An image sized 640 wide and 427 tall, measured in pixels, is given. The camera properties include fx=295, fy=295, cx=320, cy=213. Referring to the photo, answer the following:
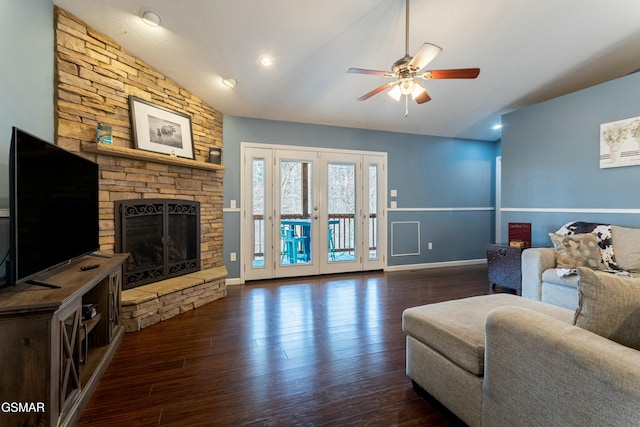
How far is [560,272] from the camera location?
2.85 m

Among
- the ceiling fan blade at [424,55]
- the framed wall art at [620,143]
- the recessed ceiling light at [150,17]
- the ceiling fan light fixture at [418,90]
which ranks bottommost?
the framed wall art at [620,143]

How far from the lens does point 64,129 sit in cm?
243

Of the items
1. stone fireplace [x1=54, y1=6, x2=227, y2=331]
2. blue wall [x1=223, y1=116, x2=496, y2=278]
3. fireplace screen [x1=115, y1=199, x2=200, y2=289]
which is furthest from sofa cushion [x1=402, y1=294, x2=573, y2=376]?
blue wall [x1=223, y1=116, x2=496, y2=278]

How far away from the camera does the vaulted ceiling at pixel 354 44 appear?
2.51m

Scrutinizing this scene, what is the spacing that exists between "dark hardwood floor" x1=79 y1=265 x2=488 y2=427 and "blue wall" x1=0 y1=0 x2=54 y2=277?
108cm

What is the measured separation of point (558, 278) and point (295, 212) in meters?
3.29

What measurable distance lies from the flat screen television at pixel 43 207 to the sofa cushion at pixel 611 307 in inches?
94.3

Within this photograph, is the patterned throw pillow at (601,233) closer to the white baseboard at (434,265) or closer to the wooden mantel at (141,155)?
the white baseboard at (434,265)

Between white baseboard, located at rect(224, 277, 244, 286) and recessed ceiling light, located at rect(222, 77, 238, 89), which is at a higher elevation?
recessed ceiling light, located at rect(222, 77, 238, 89)

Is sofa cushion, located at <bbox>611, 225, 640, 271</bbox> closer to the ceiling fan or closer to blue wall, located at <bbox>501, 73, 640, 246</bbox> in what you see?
blue wall, located at <bbox>501, 73, 640, 246</bbox>

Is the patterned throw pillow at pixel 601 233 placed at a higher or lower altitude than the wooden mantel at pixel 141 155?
lower

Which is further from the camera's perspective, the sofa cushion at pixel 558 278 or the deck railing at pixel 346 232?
the deck railing at pixel 346 232

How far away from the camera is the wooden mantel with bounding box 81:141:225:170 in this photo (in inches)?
100

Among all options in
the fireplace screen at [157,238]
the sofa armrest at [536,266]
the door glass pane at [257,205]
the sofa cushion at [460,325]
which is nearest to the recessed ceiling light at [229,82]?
the door glass pane at [257,205]
